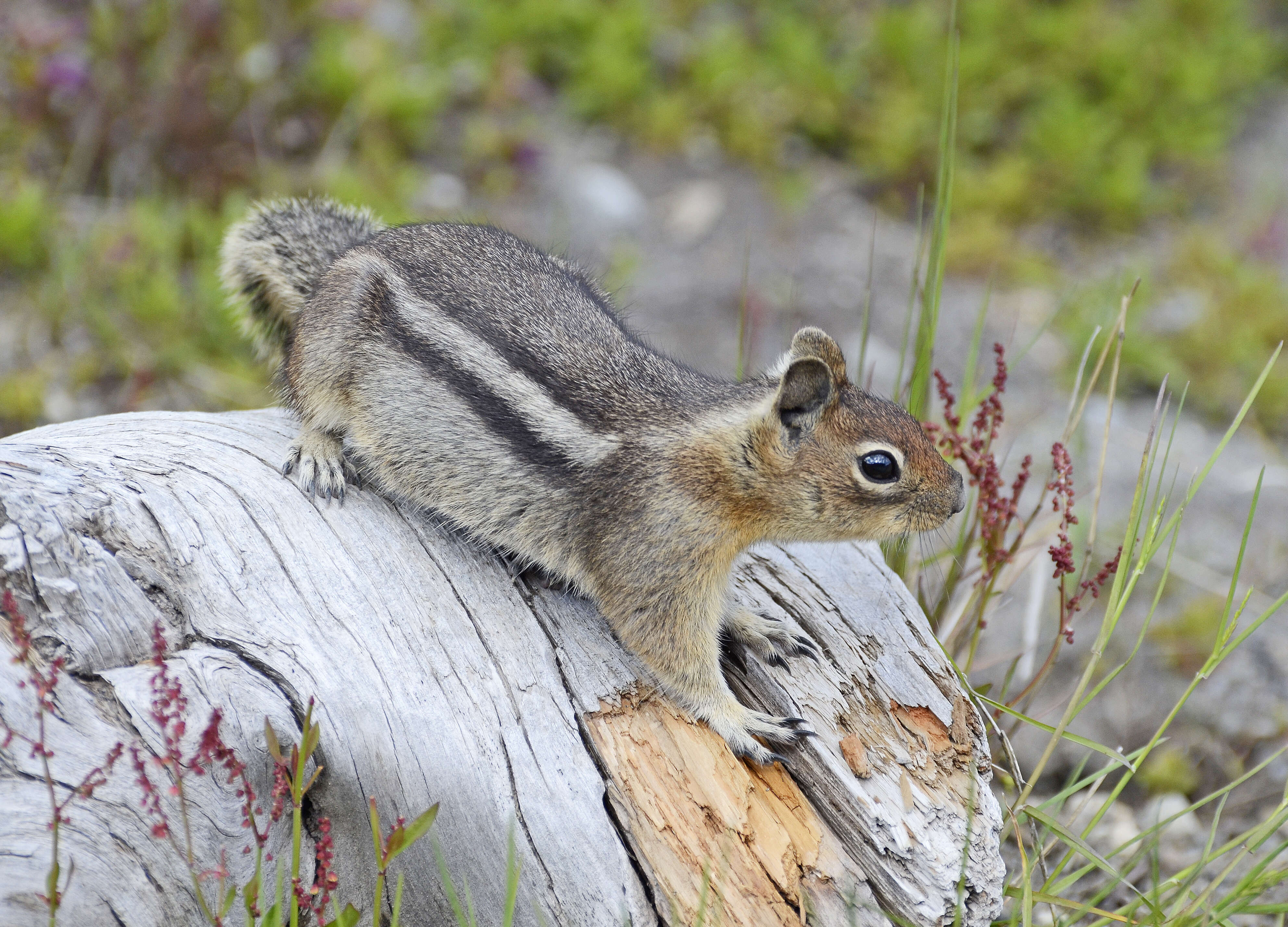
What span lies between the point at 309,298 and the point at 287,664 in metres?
1.64

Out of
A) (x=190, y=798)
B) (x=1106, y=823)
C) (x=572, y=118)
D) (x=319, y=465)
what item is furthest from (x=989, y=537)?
(x=572, y=118)

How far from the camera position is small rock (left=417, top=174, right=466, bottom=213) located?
23.1 ft

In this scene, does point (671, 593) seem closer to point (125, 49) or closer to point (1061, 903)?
point (1061, 903)

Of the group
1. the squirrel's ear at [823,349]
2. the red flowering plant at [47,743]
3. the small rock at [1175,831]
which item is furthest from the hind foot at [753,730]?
the small rock at [1175,831]

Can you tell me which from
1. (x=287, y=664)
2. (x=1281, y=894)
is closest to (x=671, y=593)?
(x=287, y=664)

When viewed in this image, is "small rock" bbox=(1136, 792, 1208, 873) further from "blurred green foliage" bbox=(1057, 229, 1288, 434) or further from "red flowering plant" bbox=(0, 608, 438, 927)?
"red flowering plant" bbox=(0, 608, 438, 927)

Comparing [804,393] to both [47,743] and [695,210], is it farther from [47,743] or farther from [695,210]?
[695,210]

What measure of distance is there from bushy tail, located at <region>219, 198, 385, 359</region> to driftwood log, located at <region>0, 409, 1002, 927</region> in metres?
1.06

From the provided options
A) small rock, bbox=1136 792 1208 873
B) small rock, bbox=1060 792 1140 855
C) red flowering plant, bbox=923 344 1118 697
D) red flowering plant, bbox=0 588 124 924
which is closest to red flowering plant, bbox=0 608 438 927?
red flowering plant, bbox=0 588 124 924

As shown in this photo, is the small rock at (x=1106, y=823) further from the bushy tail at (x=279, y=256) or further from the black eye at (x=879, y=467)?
the bushy tail at (x=279, y=256)

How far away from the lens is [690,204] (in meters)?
7.54

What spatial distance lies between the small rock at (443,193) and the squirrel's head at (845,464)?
4193 millimetres

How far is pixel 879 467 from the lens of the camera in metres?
3.38

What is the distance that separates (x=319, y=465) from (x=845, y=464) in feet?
5.76
